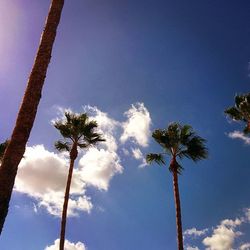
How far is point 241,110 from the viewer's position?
103 ft

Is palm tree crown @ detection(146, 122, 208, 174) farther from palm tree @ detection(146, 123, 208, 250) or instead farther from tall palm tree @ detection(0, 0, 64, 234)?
tall palm tree @ detection(0, 0, 64, 234)

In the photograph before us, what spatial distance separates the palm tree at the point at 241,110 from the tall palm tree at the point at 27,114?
76.3ft

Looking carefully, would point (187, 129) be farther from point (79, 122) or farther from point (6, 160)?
point (6, 160)

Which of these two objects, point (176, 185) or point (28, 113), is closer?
point (28, 113)

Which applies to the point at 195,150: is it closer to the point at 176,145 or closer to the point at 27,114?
the point at 176,145

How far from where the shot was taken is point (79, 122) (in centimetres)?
2817

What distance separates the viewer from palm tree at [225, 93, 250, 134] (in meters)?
30.8

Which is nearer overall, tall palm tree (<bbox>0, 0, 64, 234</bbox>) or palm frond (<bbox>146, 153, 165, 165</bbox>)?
tall palm tree (<bbox>0, 0, 64, 234</bbox>)

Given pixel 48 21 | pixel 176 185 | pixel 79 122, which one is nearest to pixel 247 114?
pixel 176 185

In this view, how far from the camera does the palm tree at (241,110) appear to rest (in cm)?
3084

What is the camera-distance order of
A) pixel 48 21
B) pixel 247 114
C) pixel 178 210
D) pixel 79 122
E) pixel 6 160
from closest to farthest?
pixel 6 160 < pixel 48 21 < pixel 178 210 < pixel 79 122 < pixel 247 114

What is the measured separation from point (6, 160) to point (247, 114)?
1049 inches

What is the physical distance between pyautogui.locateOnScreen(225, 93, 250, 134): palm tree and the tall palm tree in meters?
23.3

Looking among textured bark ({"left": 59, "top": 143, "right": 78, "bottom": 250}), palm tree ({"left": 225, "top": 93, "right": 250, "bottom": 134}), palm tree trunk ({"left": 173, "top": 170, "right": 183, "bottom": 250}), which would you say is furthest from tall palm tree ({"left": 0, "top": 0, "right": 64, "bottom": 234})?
palm tree ({"left": 225, "top": 93, "right": 250, "bottom": 134})
